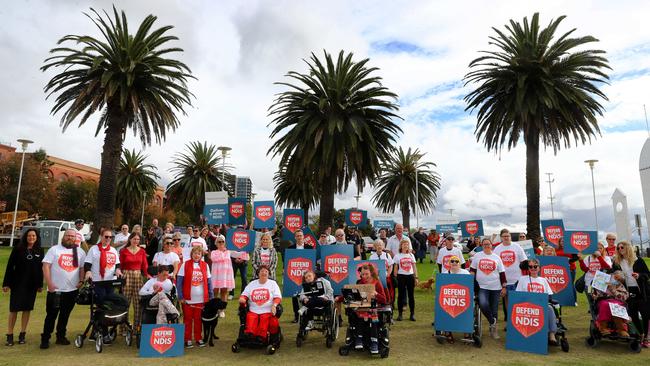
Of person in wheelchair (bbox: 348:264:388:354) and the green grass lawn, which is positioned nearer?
the green grass lawn

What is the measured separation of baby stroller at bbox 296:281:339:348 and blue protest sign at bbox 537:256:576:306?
5.80 metres

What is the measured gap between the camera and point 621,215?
21.2 metres

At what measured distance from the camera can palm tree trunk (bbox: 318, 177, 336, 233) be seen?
20.1 m

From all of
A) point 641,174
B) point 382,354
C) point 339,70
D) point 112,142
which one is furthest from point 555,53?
point 112,142

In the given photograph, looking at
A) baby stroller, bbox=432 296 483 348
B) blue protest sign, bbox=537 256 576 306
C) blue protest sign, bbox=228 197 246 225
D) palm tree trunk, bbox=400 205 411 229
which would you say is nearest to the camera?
baby stroller, bbox=432 296 483 348

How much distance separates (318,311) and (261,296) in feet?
3.44

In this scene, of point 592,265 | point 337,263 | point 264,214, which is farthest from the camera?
point 264,214

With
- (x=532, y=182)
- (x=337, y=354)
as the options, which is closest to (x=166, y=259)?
(x=337, y=354)

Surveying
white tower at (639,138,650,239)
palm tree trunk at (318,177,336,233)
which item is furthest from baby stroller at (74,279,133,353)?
white tower at (639,138,650,239)

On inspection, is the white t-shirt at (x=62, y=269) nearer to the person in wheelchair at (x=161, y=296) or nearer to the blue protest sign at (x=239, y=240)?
the person in wheelchair at (x=161, y=296)

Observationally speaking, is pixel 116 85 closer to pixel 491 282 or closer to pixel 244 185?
pixel 491 282

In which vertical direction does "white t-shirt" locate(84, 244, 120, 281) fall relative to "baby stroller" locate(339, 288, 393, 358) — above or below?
above

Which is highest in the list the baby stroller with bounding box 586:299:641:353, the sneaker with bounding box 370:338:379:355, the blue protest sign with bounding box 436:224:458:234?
the blue protest sign with bounding box 436:224:458:234

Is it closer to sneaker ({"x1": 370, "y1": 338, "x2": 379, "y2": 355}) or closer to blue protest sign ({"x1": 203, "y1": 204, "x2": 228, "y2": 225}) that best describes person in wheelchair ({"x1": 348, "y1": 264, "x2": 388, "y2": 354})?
sneaker ({"x1": 370, "y1": 338, "x2": 379, "y2": 355})
